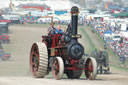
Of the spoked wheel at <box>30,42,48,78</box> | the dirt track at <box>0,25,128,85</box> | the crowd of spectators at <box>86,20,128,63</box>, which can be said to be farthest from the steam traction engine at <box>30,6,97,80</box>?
the crowd of spectators at <box>86,20,128,63</box>

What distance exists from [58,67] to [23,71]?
8708 mm

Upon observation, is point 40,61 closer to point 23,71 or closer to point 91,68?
point 91,68

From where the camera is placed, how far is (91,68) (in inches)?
746

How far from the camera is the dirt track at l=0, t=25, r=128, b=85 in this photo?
17203 mm

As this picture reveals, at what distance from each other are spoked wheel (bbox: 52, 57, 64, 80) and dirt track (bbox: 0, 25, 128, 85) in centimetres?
25

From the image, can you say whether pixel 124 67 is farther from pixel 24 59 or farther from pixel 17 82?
pixel 17 82

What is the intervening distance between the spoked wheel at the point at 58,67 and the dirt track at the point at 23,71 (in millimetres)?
247

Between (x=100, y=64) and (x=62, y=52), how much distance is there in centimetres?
1027

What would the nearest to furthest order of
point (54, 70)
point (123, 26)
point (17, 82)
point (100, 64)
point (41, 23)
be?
point (17, 82) < point (54, 70) < point (100, 64) < point (123, 26) < point (41, 23)

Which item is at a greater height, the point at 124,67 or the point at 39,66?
the point at 39,66

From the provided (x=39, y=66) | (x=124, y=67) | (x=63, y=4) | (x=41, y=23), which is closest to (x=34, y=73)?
(x=39, y=66)

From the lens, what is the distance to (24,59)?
→ 35.7m

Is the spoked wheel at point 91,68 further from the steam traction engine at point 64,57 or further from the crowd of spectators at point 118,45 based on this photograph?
the crowd of spectators at point 118,45

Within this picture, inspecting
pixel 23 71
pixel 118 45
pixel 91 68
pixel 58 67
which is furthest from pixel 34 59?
pixel 118 45
